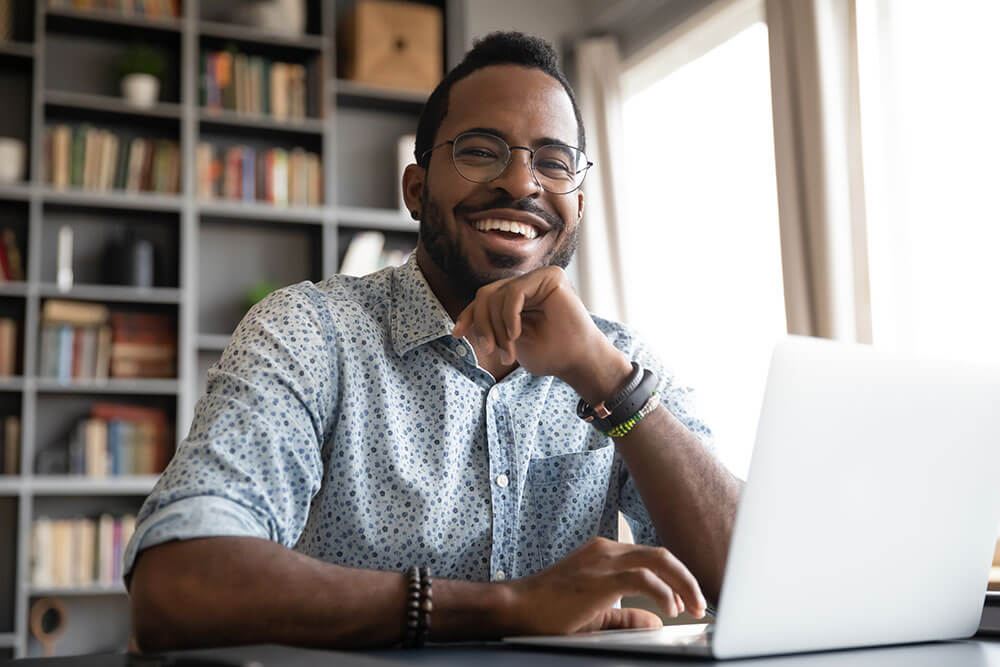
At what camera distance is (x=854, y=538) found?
80cm

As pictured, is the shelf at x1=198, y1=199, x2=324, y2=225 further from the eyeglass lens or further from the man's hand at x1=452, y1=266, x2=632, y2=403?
the man's hand at x1=452, y1=266, x2=632, y2=403

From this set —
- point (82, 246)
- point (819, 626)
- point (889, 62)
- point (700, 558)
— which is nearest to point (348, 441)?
point (700, 558)

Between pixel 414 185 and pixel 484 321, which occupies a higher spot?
pixel 414 185

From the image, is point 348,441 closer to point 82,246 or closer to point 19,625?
point 19,625

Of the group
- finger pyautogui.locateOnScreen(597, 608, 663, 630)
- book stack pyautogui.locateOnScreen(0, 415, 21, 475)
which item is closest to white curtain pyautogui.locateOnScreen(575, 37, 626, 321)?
book stack pyautogui.locateOnScreen(0, 415, 21, 475)

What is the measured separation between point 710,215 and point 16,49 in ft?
8.05

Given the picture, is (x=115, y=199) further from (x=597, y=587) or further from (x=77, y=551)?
(x=597, y=587)

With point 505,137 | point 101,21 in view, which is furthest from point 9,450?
point 505,137

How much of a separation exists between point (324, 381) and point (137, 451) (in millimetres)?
2623

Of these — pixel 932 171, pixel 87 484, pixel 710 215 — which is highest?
pixel 710 215

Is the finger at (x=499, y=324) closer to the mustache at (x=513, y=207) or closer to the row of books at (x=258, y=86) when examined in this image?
the mustache at (x=513, y=207)

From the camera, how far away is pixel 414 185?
67.2 inches

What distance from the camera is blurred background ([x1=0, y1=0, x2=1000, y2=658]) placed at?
302cm

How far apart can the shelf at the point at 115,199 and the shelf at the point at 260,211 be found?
0.38 feet
